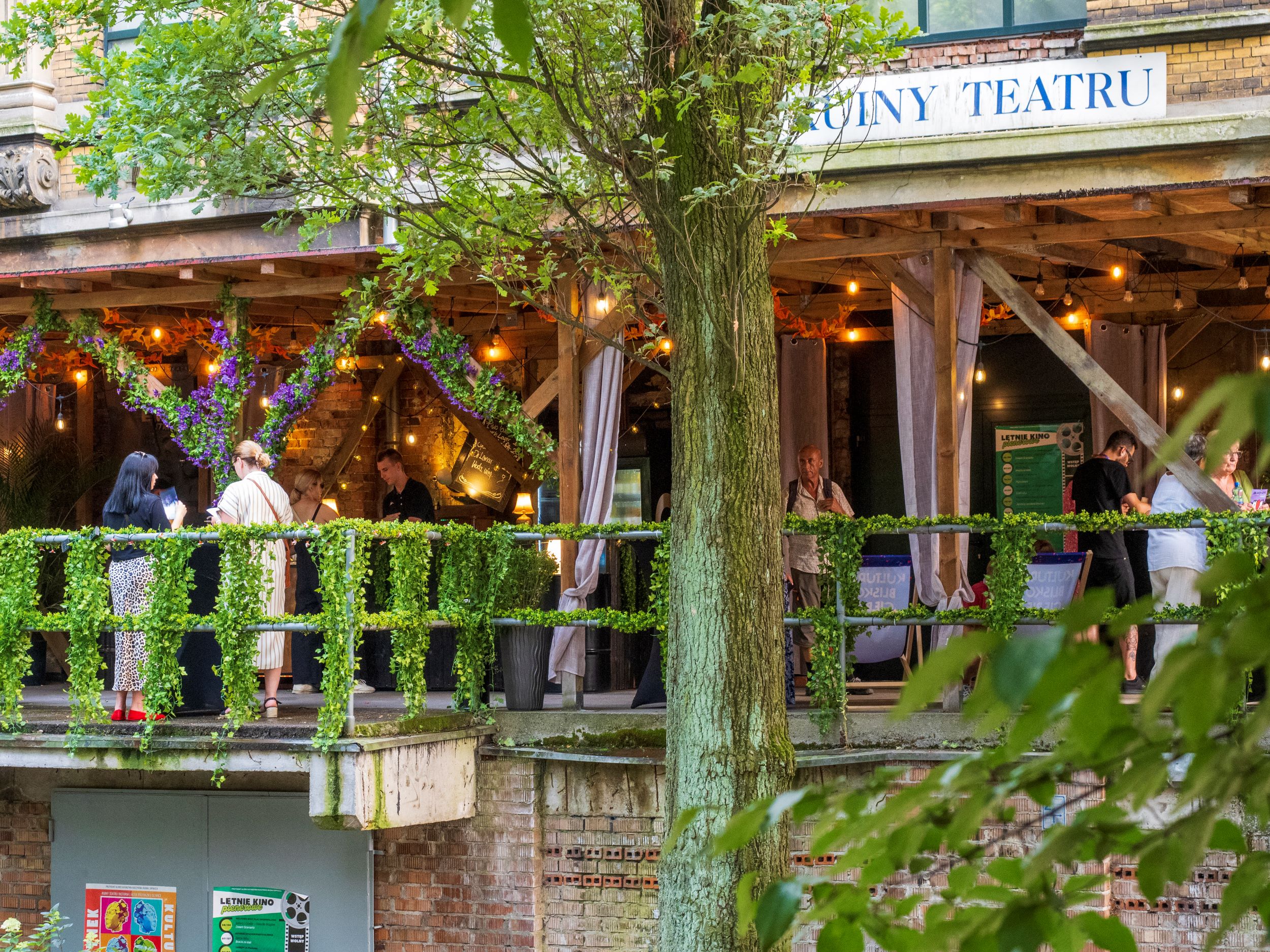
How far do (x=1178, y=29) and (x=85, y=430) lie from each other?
10.9 metres

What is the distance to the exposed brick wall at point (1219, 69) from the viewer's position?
8.45m

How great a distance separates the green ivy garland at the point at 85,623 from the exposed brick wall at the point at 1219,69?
22.0 ft

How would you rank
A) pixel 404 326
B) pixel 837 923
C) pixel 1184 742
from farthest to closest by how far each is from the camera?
pixel 404 326
pixel 837 923
pixel 1184 742

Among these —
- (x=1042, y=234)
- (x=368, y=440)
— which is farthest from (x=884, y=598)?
(x=368, y=440)

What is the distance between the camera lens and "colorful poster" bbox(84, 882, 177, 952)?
8891 millimetres

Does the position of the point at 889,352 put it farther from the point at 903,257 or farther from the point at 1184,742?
the point at 1184,742

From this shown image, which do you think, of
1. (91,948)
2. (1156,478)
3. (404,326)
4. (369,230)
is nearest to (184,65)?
(369,230)

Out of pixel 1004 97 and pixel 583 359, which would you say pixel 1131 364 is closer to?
pixel 1004 97

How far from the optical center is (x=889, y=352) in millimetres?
12906

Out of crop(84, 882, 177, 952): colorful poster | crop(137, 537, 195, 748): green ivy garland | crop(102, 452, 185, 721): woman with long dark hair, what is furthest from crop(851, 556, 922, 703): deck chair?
crop(84, 882, 177, 952): colorful poster

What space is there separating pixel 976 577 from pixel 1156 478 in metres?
2.00

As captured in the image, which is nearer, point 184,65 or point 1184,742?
point 1184,742

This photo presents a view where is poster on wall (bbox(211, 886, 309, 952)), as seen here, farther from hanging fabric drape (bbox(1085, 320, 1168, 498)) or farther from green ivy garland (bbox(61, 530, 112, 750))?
hanging fabric drape (bbox(1085, 320, 1168, 498))

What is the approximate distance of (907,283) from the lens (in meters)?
9.28
